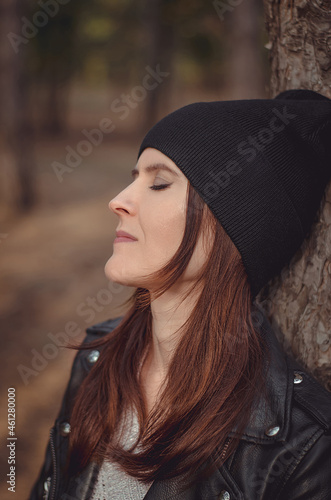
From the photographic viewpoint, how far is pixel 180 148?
2.02 metres

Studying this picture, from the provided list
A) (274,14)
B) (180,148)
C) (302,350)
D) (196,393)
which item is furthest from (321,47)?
(196,393)

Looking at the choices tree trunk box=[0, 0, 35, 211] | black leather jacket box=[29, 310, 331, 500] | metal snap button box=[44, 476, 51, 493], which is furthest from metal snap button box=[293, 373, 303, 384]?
tree trunk box=[0, 0, 35, 211]

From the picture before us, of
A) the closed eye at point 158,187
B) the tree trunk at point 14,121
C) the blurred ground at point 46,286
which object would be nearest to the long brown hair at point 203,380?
the closed eye at point 158,187

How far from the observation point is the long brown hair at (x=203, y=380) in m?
1.87

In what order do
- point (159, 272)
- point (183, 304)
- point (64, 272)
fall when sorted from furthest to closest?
point (64, 272), point (183, 304), point (159, 272)

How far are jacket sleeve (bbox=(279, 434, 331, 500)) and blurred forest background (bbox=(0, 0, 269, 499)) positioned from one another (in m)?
2.50

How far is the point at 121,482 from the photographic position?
2.09m

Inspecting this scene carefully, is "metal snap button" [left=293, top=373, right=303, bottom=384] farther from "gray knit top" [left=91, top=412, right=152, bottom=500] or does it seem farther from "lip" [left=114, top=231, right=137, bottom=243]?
"lip" [left=114, top=231, right=137, bottom=243]

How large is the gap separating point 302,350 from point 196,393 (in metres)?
0.60

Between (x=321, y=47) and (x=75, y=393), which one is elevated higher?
(x=321, y=47)

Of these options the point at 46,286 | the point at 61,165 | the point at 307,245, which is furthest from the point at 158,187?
the point at 61,165

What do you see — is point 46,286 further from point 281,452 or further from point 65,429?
point 281,452

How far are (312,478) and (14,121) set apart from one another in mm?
8762

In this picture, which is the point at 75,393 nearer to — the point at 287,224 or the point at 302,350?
the point at 302,350
